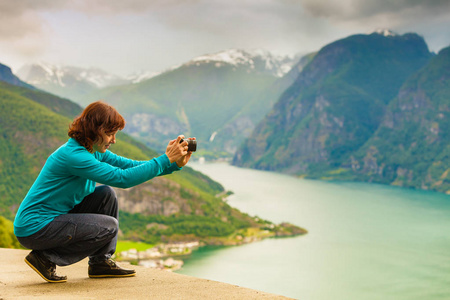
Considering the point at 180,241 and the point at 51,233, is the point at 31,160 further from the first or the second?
the point at 51,233

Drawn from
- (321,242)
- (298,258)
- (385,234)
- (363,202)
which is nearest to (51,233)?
(298,258)

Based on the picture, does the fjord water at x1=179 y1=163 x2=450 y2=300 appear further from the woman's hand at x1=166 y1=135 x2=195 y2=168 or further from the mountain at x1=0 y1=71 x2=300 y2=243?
the woman's hand at x1=166 y1=135 x2=195 y2=168

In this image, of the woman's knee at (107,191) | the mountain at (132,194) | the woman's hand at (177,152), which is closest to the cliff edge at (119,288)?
the woman's knee at (107,191)

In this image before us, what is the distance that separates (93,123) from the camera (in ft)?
14.3

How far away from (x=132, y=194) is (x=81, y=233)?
343 ft

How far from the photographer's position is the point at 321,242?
81.3 m

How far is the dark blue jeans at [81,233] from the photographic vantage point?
4.56 meters

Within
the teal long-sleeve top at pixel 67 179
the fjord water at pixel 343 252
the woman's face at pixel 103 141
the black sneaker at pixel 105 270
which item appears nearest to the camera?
the teal long-sleeve top at pixel 67 179

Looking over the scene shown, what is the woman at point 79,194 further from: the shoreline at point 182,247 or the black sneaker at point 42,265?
the shoreline at point 182,247

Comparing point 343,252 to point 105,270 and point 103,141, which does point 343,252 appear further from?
point 103,141

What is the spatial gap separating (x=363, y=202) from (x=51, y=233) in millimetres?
122980

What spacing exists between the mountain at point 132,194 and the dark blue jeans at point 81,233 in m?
85.7

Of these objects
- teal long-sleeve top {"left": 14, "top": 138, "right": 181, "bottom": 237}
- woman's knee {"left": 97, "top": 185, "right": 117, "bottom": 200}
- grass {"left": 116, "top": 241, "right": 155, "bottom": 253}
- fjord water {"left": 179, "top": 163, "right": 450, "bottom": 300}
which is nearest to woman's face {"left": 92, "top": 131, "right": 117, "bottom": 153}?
teal long-sleeve top {"left": 14, "top": 138, "right": 181, "bottom": 237}

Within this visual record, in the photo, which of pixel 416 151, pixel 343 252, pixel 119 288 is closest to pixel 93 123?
pixel 119 288
